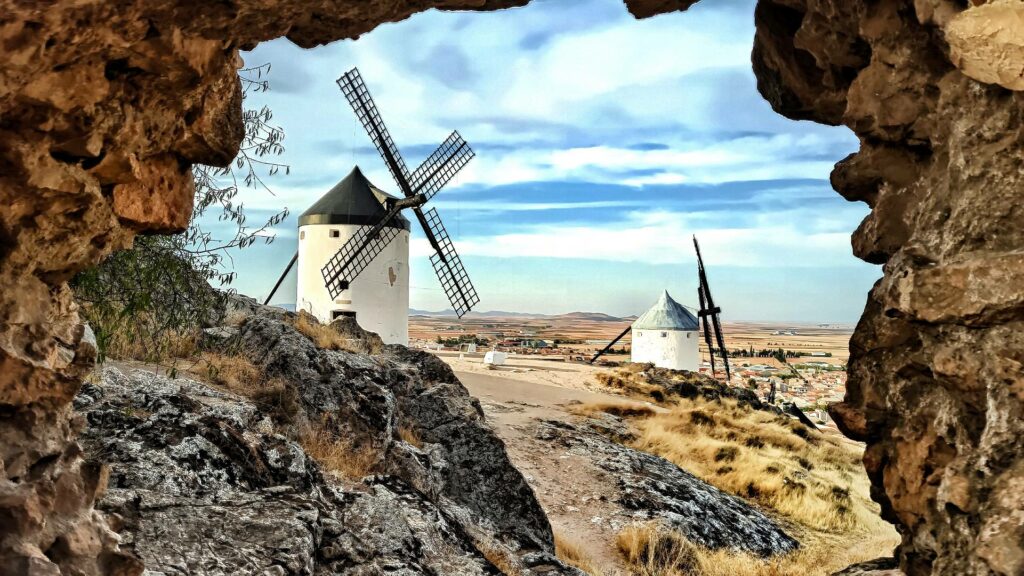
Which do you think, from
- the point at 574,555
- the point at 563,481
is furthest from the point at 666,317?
the point at 574,555

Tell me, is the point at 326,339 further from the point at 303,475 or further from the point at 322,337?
the point at 303,475

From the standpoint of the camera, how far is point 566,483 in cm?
1350

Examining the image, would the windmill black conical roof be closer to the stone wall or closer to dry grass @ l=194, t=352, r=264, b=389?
dry grass @ l=194, t=352, r=264, b=389

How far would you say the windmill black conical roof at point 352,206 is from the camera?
26.6 m

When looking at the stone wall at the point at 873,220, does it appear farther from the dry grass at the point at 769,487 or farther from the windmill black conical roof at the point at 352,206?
the windmill black conical roof at the point at 352,206

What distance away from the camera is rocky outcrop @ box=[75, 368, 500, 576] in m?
4.93

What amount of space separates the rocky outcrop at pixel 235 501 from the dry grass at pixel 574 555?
9.50 ft

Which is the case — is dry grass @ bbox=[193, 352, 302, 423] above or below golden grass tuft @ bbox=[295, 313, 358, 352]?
below

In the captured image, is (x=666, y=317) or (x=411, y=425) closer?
(x=411, y=425)

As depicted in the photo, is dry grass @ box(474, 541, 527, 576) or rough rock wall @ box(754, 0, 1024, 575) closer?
rough rock wall @ box(754, 0, 1024, 575)

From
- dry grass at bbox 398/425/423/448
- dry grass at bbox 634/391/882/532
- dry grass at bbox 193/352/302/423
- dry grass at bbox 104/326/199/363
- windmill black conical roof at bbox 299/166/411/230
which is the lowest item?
dry grass at bbox 634/391/882/532

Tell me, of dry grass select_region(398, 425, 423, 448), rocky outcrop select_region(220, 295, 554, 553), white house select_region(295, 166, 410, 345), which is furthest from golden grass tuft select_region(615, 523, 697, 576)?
white house select_region(295, 166, 410, 345)

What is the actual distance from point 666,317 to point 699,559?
3499cm

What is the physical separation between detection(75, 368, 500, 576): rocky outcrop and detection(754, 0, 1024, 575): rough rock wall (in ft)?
11.8
